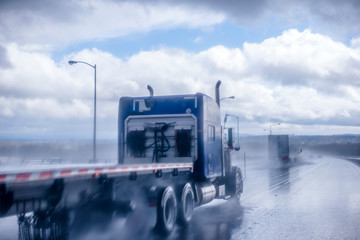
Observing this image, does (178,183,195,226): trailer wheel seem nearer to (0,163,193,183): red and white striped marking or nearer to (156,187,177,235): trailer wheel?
(156,187,177,235): trailer wheel

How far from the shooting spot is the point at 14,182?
4863 millimetres

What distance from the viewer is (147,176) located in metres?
8.38

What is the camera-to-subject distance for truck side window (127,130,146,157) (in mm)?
11719

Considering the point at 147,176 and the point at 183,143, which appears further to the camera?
the point at 183,143

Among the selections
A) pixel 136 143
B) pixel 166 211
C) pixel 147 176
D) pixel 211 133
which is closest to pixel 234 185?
pixel 211 133

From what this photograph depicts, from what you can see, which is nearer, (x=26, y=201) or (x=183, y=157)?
(x=26, y=201)

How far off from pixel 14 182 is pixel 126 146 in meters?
6.95

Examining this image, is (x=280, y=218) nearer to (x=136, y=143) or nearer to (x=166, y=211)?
(x=166, y=211)

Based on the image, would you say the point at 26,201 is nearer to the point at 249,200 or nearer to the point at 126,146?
the point at 126,146

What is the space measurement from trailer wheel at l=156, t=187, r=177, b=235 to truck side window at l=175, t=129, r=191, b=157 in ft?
7.77

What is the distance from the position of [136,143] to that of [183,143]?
4.79 feet

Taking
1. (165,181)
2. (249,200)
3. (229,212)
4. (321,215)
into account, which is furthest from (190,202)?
(249,200)

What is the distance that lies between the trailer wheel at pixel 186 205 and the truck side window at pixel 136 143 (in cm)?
227

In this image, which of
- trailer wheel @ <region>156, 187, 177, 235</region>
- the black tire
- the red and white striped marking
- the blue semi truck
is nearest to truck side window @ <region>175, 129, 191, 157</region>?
the blue semi truck
